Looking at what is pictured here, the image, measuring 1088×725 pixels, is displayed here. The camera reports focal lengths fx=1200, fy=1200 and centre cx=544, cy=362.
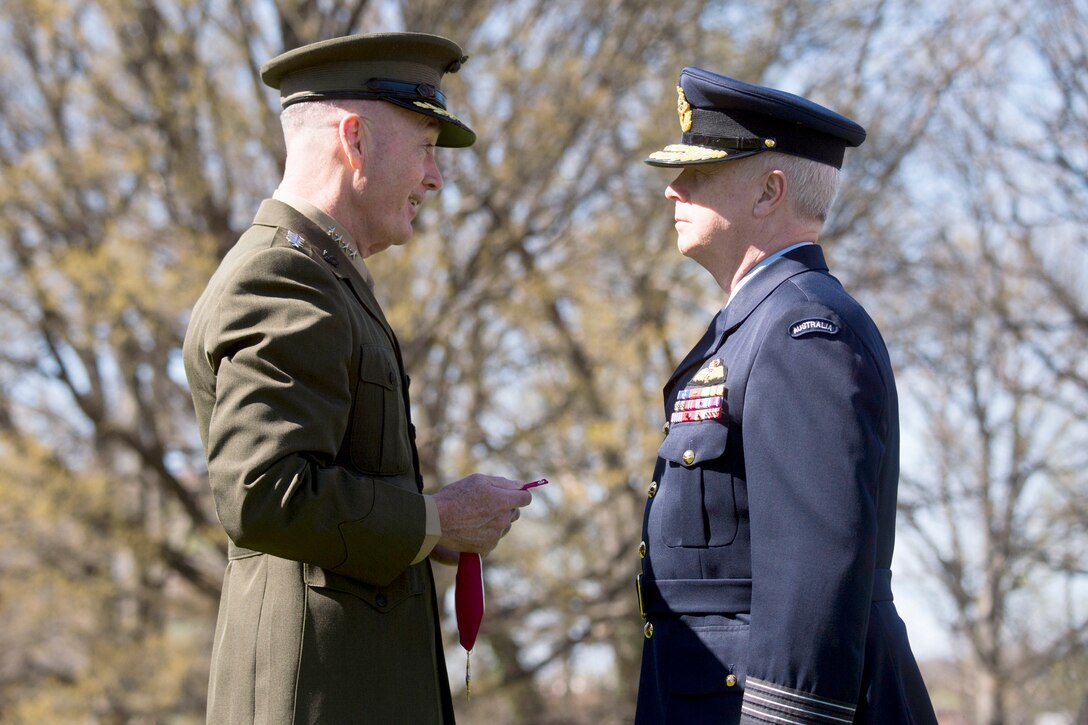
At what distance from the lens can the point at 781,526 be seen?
2102 mm

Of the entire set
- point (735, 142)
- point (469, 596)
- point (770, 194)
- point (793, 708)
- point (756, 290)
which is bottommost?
point (793, 708)

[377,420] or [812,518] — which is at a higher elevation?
[377,420]

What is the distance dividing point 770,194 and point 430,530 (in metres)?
0.99

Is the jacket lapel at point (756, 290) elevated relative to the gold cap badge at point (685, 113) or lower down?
lower down

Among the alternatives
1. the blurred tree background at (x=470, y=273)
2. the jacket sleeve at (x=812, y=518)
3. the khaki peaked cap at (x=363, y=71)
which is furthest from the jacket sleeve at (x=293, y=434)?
the blurred tree background at (x=470, y=273)

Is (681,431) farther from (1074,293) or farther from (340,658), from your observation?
(1074,293)

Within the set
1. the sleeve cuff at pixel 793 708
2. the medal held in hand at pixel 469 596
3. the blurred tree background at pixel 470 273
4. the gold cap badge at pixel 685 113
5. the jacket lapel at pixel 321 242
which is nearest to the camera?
the sleeve cuff at pixel 793 708

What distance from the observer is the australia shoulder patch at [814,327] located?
2213mm

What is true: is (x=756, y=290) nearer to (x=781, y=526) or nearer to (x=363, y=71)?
(x=781, y=526)

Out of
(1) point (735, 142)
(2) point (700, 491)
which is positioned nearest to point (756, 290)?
(1) point (735, 142)

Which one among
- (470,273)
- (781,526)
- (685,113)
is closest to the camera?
(781,526)

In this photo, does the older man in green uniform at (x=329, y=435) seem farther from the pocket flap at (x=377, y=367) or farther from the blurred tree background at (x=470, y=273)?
the blurred tree background at (x=470, y=273)

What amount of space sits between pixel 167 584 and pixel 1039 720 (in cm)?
916

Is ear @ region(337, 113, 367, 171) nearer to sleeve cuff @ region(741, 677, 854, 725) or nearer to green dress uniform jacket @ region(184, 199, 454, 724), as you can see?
green dress uniform jacket @ region(184, 199, 454, 724)
